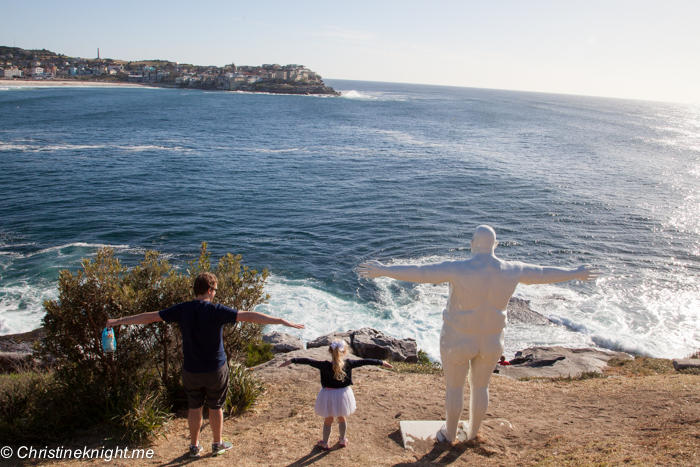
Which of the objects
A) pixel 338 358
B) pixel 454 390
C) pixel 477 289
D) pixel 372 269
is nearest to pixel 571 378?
pixel 454 390

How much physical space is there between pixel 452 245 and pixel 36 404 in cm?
2046

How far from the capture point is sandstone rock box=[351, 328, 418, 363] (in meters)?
12.3

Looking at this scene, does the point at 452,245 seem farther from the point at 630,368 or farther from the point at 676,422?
A: the point at 676,422

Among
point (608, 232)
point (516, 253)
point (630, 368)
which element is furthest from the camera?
point (608, 232)

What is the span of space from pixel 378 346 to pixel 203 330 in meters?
8.17

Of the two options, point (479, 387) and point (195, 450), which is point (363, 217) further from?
point (195, 450)

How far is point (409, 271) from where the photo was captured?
5195 mm

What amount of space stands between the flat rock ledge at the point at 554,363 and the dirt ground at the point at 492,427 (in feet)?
5.46

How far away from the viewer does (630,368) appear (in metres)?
10.8

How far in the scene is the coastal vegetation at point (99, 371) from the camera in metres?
5.89

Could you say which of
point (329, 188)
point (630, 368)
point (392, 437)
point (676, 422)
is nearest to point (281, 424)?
point (392, 437)

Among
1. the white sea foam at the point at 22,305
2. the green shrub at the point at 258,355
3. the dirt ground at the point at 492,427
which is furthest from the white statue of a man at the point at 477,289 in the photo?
the white sea foam at the point at 22,305

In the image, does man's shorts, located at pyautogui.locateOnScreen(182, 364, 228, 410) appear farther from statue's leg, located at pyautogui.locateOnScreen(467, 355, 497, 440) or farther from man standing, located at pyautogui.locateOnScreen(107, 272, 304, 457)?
statue's leg, located at pyautogui.locateOnScreen(467, 355, 497, 440)
